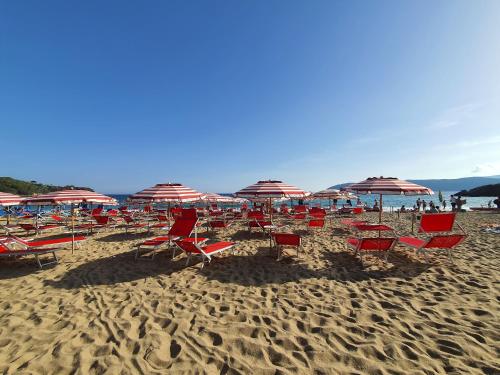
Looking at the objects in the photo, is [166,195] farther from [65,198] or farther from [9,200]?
[9,200]

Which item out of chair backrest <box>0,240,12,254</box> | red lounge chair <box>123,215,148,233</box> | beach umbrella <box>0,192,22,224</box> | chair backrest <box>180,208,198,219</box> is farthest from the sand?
red lounge chair <box>123,215,148,233</box>

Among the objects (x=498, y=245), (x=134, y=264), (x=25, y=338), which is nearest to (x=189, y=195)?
(x=134, y=264)

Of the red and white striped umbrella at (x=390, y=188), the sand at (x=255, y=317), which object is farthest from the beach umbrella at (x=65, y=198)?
the red and white striped umbrella at (x=390, y=188)

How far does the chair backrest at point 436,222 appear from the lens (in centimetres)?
584

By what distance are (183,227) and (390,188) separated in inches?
216

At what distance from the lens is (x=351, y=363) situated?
2.46 m

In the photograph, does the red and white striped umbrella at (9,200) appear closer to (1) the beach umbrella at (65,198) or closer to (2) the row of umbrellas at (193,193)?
(2) the row of umbrellas at (193,193)

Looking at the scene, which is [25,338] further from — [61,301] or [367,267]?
[367,267]

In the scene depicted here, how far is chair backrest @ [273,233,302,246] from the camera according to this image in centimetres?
574

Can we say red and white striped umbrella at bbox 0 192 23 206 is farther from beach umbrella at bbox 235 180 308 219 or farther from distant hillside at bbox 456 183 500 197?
distant hillside at bbox 456 183 500 197

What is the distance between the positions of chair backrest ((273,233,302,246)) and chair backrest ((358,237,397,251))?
1.36m

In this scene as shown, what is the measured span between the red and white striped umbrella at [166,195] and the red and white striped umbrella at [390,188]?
15.2 ft

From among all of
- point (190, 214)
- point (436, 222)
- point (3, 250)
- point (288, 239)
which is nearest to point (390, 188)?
point (436, 222)

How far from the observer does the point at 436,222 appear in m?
5.92
